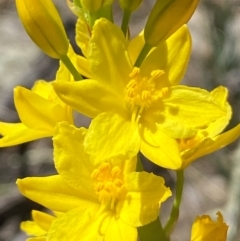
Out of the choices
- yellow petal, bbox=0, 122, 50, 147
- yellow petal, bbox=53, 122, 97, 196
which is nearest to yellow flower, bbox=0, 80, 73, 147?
yellow petal, bbox=0, 122, 50, 147

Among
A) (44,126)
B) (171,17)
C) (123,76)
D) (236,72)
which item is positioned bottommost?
(236,72)

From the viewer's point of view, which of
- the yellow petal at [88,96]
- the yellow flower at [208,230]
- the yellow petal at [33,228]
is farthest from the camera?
the yellow petal at [33,228]

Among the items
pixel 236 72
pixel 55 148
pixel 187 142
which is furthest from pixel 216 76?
pixel 55 148

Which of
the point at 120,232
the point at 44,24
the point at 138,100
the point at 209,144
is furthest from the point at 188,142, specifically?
the point at 44,24

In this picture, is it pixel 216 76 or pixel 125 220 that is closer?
pixel 125 220

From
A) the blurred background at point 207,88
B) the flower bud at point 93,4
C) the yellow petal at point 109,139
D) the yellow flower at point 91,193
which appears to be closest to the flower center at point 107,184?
the yellow flower at point 91,193

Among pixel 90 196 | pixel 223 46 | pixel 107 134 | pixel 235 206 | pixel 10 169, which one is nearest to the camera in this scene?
pixel 107 134

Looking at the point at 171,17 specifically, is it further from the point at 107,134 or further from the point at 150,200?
the point at 150,200

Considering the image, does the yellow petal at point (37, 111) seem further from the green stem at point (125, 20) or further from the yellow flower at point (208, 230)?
the yellow flower at point (208, 230)
